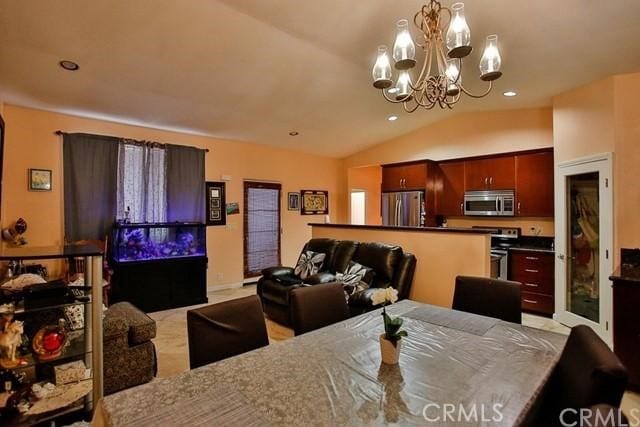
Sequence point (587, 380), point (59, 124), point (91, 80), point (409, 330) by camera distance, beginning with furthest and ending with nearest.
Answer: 1. point (59, 124)
2. point (91, 80)
3. point (409, 330)
4. point (587, 380)

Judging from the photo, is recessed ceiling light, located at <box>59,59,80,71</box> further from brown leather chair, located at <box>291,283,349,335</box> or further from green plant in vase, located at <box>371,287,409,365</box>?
green plant in vase, located at <box>371,287,409,365</box>

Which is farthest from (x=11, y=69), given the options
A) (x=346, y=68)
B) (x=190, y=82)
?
(x=346, y=68)

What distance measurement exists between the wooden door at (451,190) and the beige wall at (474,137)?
20cm

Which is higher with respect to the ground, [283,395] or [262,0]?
[262,0]

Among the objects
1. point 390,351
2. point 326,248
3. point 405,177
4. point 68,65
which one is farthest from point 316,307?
point 405,177

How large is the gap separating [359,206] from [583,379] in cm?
727

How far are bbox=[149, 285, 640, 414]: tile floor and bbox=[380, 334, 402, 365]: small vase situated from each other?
2.13 meters

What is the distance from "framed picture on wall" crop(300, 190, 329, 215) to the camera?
7.18 meters

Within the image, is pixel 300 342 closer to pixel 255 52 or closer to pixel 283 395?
pixel 283 395

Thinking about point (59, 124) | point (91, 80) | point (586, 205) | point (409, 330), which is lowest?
point (409, 330)

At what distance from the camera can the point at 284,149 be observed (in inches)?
269

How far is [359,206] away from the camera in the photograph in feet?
27.5

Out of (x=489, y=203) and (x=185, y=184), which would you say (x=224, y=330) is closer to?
(x=185, y=184)

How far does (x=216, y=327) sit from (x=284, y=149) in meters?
5.46
